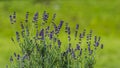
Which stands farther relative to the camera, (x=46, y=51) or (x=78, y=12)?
(x=78, y=12)

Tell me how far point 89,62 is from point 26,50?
1.39 meters

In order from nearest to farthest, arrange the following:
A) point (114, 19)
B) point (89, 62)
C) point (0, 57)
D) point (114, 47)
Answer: point (89, 62) < point (0, 57) < point (114, 47) < point (114, 19)

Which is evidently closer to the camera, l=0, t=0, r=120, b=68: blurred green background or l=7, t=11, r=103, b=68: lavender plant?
l=7, t=11, r=103, b=68: lavender plant

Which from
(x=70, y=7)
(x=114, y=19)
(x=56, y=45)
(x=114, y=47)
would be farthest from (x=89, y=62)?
(x=70, y=7)

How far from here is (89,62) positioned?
9820 mm

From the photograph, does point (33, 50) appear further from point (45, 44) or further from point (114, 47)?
point (114, 47)

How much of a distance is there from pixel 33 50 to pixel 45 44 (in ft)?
0.98

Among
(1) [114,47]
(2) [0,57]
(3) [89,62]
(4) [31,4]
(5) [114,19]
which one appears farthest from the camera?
(4) [31,4]

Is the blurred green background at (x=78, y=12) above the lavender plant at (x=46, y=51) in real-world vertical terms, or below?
below

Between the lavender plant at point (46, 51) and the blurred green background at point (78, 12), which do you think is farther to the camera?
the blurred green background at point (78, 12)

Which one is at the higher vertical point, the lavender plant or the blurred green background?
the lavender plant

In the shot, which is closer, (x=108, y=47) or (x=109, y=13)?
(x=108, y=47)

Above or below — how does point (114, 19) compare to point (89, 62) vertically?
below

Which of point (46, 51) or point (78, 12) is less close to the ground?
point (46, 51)
